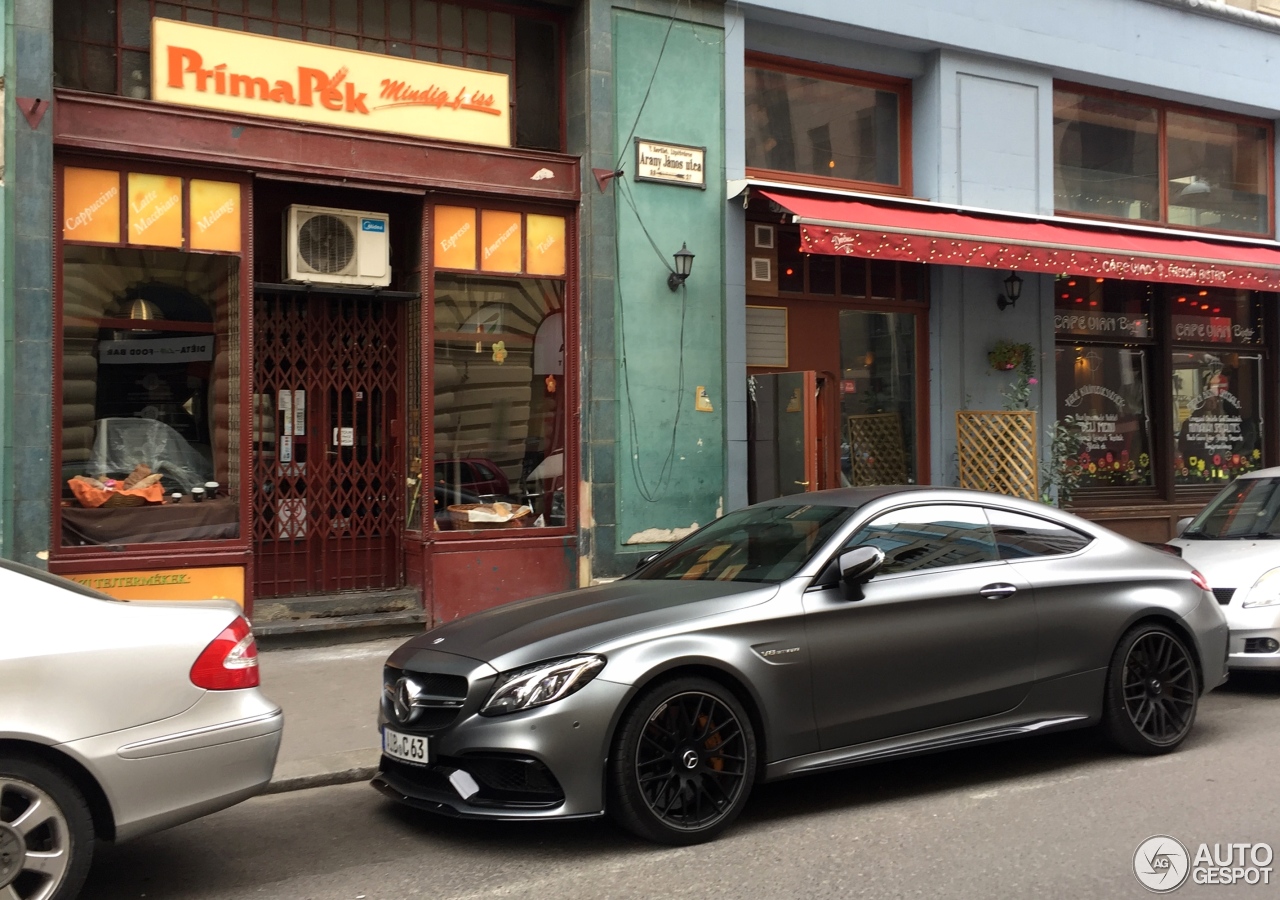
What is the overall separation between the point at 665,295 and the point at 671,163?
4.21ft

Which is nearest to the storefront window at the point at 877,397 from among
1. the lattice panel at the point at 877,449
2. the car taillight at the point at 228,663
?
the lattice panel at the point at 877,449

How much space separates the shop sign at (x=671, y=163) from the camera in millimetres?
11586

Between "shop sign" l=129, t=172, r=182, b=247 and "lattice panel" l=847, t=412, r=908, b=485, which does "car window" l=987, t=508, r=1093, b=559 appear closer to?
"lattice panel" l=847, t=412, r=908, b=485

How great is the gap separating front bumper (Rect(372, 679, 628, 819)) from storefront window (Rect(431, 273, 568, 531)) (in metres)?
5.76

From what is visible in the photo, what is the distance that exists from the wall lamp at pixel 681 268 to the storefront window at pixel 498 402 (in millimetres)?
1060

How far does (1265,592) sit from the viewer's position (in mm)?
8258

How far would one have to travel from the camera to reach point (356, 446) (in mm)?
10969

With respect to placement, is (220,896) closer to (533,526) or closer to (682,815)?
(682,815)

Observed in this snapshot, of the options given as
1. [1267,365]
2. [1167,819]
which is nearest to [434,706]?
[1167,819]

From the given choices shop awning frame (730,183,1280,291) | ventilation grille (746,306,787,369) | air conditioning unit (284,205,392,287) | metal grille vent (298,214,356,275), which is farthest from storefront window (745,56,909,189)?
metal grille vent (298,214,356,275)

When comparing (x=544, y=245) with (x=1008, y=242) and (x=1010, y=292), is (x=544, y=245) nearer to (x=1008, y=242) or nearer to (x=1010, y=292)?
(x=1008, y=242)

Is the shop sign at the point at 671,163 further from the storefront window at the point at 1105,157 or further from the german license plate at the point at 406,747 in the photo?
the german license plate at the point at 406,747

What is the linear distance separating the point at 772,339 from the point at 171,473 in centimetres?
613

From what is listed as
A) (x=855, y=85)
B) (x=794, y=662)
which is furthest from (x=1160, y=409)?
(x=794, y=662)
